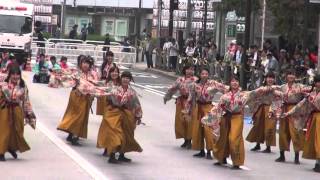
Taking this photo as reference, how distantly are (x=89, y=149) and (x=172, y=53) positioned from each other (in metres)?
Answer: 25.2

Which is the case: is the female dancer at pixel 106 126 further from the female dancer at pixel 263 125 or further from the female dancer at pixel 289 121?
the female dancer at pixel 289 121

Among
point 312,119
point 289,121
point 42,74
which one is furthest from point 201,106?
point 42,74

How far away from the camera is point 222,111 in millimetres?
12352

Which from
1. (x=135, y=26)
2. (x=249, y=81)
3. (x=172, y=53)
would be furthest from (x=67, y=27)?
(x=249, y=81)

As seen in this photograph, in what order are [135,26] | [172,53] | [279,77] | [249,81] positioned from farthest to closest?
[135,26] → [172,53] → [249,81] → [279,77]

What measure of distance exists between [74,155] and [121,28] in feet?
172

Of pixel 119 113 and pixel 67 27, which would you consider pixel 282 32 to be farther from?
pixel 67 27

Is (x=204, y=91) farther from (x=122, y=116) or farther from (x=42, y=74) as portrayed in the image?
(x=42, y=74)

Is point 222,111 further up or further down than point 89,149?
further up

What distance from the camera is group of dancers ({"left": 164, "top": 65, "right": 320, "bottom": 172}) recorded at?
12297 mm

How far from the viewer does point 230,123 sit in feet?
40.3

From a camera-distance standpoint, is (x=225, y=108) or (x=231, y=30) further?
(x=231, y=30)

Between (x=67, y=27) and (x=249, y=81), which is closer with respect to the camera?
(x=249, y=81)

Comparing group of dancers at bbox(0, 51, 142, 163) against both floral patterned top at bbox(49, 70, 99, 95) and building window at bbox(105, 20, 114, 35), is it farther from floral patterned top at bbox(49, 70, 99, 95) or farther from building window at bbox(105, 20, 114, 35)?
building window at bbox(105, 20, 114, 35)
